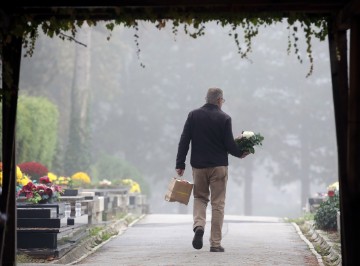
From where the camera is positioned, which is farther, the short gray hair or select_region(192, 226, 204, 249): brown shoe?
the short gray hair

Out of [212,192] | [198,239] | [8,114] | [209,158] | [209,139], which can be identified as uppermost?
[209,139]

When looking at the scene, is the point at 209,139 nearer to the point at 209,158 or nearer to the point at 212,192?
the point at 209,158

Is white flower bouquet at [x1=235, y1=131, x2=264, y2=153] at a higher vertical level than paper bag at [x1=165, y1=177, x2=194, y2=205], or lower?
higher

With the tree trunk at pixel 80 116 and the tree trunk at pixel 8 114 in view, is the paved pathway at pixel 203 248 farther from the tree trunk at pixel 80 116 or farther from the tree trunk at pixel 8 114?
the tree trunk at pixel 80 116

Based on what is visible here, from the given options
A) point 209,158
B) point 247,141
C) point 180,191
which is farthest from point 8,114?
point 247,141

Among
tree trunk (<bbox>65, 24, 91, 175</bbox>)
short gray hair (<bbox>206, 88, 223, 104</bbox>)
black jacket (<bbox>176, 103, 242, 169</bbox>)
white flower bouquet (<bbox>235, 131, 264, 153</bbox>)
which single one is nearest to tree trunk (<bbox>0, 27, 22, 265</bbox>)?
black jacket (<bbox>176, 103, 242, 169</bbox>)

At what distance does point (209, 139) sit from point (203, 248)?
186 centimetres

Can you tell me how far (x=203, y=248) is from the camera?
14344 millimetres

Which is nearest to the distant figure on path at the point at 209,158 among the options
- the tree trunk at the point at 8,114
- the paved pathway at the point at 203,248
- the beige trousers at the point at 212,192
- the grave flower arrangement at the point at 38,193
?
the beige trousers at the point at 212,192

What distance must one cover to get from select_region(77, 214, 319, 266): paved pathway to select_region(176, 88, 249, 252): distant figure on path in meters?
0.53

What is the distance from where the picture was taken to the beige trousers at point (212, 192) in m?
13.2

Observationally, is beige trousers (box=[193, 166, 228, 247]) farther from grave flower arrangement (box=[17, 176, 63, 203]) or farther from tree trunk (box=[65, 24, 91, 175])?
tree trunk (box=[65, 24, 91, 175])

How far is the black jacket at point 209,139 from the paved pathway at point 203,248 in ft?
4.00

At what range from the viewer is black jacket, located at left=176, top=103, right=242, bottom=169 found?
1322cm
